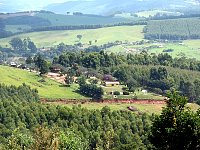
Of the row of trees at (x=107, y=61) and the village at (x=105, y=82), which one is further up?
the row of trees at (x=107, y=61)

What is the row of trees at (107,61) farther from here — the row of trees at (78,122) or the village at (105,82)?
the row of trees at (78,122)

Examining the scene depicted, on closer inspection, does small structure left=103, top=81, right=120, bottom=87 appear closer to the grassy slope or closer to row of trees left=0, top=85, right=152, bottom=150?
the grassy slope

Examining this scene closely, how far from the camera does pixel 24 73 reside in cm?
11650

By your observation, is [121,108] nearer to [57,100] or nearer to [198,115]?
[57,100]

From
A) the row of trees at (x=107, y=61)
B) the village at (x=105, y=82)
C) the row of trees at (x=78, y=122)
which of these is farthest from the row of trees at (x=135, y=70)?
the row of trees at (x=78, y=122)

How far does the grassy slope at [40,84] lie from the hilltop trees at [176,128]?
69.5 meters

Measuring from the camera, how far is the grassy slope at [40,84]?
99.9 metres

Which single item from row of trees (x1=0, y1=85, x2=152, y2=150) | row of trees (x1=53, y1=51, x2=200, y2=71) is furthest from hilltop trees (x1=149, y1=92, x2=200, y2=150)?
row of trees (x1=53, y1=51, x2=200, y2=71)

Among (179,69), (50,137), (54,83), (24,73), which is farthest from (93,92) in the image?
(50,137)

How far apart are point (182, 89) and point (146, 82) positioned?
32.6 ft

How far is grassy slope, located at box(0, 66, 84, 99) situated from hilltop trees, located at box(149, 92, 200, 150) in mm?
69527

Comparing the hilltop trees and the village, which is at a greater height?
the hilltop trees

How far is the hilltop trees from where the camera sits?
28303mm

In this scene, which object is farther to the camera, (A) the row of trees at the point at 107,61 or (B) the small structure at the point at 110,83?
(A) the row of trees at the point at 107,61
